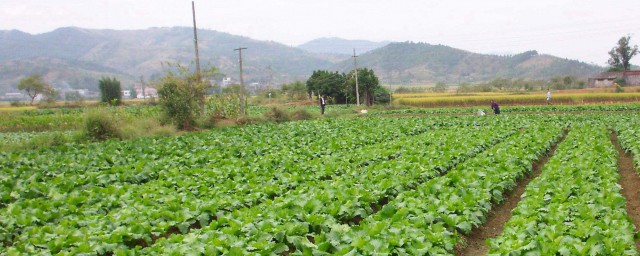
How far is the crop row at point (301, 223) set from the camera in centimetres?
606

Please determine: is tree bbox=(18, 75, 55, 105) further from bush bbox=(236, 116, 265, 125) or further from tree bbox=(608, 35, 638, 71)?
tree bbox=(608, 35, 638, 71)

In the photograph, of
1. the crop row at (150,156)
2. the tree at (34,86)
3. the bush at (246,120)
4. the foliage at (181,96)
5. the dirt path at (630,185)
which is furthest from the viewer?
the tree at (34,86)

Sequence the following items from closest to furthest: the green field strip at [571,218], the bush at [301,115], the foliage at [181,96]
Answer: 1. the green field strip at [571,218]
2. the foliage at [181,96]
3. the bush at [301,115]

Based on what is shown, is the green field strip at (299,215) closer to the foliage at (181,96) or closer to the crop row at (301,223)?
the crop row at (301,223)

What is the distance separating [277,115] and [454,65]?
125m

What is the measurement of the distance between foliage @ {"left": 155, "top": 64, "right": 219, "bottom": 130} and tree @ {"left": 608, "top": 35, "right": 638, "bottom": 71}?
75899mm

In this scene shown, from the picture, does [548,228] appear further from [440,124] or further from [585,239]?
[440,124]

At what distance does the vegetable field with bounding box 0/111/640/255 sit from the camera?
6.23 metres

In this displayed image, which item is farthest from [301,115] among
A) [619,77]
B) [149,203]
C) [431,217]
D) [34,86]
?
[34,86]

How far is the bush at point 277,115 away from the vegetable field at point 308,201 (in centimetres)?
1420

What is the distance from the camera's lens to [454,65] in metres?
146

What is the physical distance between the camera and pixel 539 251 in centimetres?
570

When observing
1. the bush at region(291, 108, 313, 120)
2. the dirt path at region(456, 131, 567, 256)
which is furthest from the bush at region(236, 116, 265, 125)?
the dirt path at region(456, 131, 567, 256)

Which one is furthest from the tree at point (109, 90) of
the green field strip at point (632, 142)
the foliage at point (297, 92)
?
the green field strip at point (632, 142)
